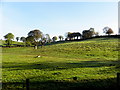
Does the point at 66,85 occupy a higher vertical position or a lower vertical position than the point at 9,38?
lower

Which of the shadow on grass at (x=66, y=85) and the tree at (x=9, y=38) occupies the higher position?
the tree at (x=9, y=38)

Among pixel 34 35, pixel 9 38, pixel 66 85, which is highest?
pixel 34 35

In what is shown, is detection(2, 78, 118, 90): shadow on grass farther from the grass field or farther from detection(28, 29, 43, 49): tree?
detection(28, 29, 43, 49): tree

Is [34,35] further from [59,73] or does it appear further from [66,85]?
[66,85]

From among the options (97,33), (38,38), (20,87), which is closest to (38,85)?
(20,87)

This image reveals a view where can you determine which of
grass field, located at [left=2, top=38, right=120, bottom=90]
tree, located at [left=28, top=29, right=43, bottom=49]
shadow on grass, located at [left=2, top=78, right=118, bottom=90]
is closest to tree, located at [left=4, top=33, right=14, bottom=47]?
tree, located at [left=28, top=29, right=43, bottom=49]

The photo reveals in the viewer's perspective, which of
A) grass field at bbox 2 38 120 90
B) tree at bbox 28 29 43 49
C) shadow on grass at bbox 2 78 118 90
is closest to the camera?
shadow on grass at bbox 2 78 118 90

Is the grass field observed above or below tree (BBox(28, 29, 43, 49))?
below

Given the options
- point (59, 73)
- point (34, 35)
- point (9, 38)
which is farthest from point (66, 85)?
point (9, 38)

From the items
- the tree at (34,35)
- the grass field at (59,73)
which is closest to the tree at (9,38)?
the tree at (34,35)

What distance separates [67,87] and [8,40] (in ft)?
327

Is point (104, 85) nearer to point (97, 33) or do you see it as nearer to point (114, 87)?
point (114, 87)

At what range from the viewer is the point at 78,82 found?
40.5 feet

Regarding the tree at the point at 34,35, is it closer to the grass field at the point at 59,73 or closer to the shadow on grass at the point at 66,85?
the grass field at the point at 59,73
